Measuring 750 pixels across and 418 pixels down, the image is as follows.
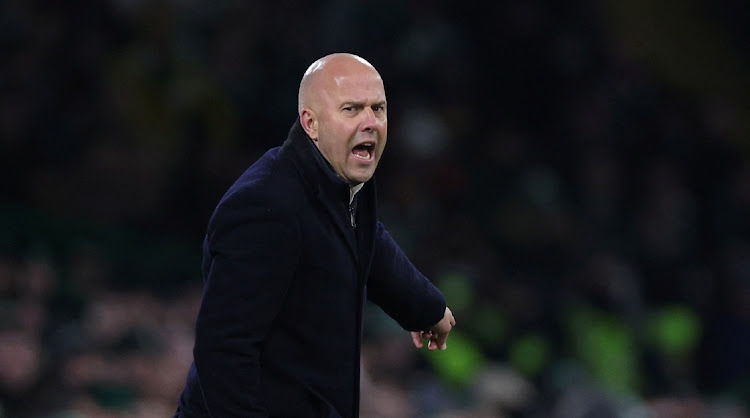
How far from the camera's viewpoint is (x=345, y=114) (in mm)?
2045

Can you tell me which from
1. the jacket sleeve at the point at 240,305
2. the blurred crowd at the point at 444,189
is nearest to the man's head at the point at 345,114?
the jacket sleeve at the point at 240,305

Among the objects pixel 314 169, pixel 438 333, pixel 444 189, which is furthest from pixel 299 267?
pixel 444 189

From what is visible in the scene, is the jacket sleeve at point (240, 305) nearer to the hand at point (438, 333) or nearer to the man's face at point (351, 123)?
the man's face at point (351, 123)

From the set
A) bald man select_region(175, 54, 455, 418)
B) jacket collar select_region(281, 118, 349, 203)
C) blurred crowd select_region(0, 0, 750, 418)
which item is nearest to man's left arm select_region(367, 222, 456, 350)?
bald man select_region(175, 54, 455, 418)

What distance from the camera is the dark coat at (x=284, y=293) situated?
193 cm

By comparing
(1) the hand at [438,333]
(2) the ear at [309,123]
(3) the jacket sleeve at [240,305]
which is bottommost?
(3) the jacket sleeve at [240,305]

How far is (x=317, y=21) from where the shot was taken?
20.1ft

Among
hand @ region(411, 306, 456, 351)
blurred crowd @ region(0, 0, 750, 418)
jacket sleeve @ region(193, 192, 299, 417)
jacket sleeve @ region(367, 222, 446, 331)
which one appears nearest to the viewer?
jacket sleeve @ region(193, 192, 299, 417)

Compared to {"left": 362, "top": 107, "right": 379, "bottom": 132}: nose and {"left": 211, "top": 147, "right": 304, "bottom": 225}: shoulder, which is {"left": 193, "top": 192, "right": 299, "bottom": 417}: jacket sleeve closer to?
{"left": 211, "top": 147, "right": 304, "bottom": 225}: shoulder

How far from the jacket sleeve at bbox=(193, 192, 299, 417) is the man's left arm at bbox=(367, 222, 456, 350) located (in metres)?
0.36

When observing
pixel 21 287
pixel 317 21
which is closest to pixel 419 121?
pixel 317 21

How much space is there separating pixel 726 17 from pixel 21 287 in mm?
4418

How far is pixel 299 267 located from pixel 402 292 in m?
0.37

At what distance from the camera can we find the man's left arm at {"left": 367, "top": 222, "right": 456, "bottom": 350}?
230 cm
